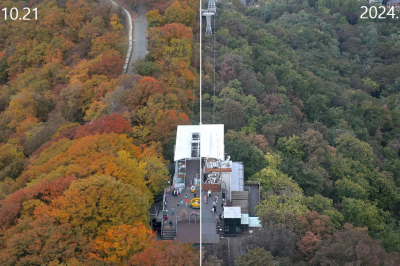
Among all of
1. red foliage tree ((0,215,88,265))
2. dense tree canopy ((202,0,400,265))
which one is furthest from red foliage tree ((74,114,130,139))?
red foliage tree ((0,215,88,265))

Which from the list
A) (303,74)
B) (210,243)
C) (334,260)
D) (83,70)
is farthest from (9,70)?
(334,260)

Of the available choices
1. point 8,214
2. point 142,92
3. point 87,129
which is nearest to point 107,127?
point 87,129

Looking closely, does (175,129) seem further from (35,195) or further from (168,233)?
(35,195)

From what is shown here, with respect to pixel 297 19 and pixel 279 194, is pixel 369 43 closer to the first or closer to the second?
pixel 297 19

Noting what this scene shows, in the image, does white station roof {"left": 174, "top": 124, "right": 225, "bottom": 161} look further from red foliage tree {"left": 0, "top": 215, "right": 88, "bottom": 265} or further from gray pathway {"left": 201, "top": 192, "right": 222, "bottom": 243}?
red foliage tree {"left": 0, "top": 215, "right": 88, "bottom": 265}

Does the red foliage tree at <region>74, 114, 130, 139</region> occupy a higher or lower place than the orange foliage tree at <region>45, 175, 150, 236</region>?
higher
